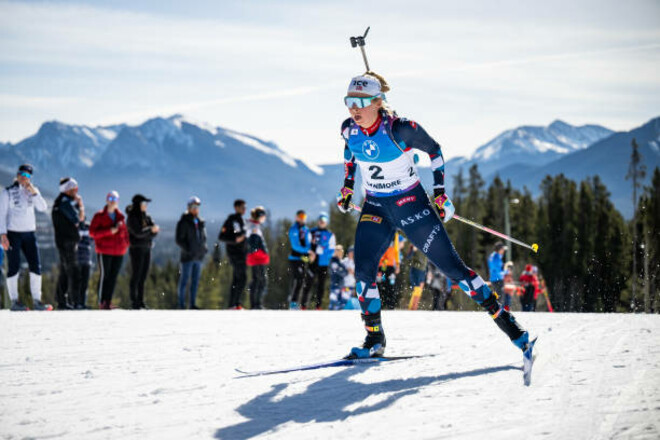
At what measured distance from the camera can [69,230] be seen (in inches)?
429

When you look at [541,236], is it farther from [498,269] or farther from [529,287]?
[498,269]

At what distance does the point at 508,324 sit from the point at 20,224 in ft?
25.3

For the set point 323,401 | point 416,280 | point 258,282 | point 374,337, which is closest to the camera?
point 323,401

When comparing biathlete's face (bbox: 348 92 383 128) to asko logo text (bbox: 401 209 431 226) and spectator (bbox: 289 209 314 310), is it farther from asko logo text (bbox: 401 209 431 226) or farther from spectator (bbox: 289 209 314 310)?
spectator (bbox: 289 209 314 310)

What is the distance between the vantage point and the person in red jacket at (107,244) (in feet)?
36.9

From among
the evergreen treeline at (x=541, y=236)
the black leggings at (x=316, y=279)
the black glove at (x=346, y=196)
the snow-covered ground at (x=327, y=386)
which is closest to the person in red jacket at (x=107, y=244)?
the black leggings at (x=316, y=279)

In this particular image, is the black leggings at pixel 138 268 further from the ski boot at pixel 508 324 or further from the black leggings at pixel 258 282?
the ski boot at pixel 508 324

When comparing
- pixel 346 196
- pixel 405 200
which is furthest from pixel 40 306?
pixel 405 200

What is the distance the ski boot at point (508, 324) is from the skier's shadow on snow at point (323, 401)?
20cm

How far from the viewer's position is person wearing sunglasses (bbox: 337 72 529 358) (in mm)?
5492

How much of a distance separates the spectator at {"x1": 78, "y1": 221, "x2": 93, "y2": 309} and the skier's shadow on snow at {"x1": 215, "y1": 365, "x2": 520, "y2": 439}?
298 inches

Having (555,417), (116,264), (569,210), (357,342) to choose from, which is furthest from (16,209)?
(569,210)

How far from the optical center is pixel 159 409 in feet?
13.5

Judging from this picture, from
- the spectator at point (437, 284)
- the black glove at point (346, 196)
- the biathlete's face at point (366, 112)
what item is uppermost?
the biathlete's face at point (366, 112)
